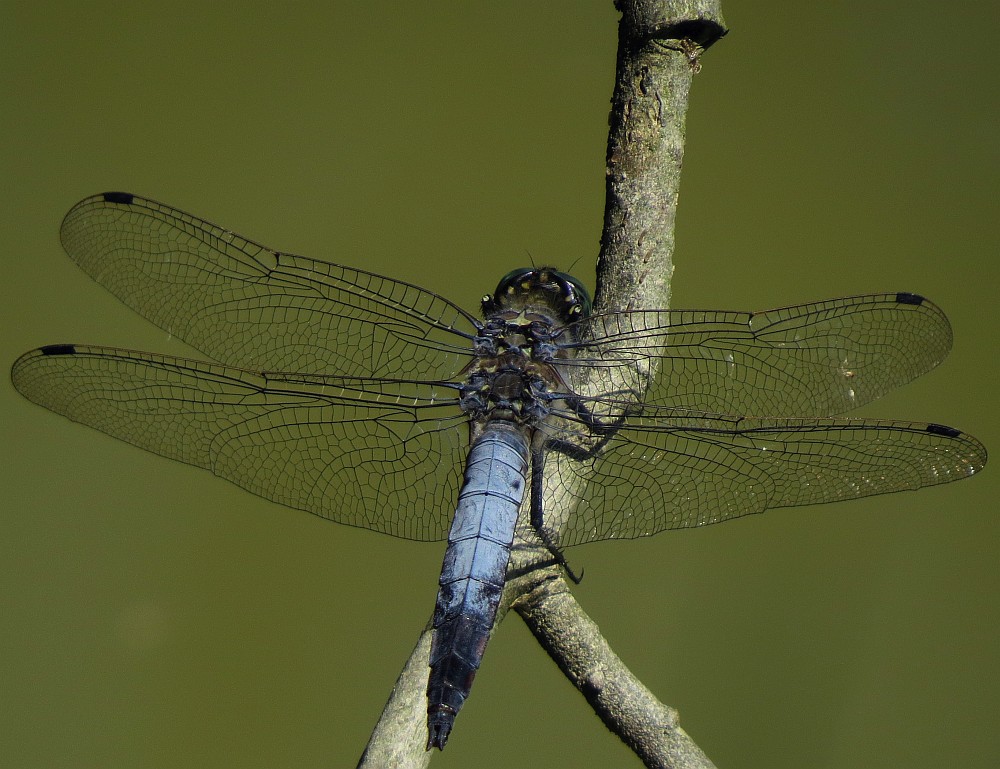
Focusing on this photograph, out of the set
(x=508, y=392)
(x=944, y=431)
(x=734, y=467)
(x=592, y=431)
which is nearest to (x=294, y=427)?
(x=508, y=392)

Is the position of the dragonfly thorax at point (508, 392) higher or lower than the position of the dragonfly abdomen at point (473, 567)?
higher

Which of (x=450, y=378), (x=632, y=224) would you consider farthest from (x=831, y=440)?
(x=450, y=378)

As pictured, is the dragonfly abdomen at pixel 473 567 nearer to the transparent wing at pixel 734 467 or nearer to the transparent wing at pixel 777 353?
the transparent wing at pixel 734 467

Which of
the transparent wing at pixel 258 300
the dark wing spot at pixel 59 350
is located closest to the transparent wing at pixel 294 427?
the dark wing spot at pixel 59 350

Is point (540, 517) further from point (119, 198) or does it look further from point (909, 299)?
point (119, 198)

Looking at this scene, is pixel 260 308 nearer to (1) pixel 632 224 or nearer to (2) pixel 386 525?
(2) pixel 386 525
